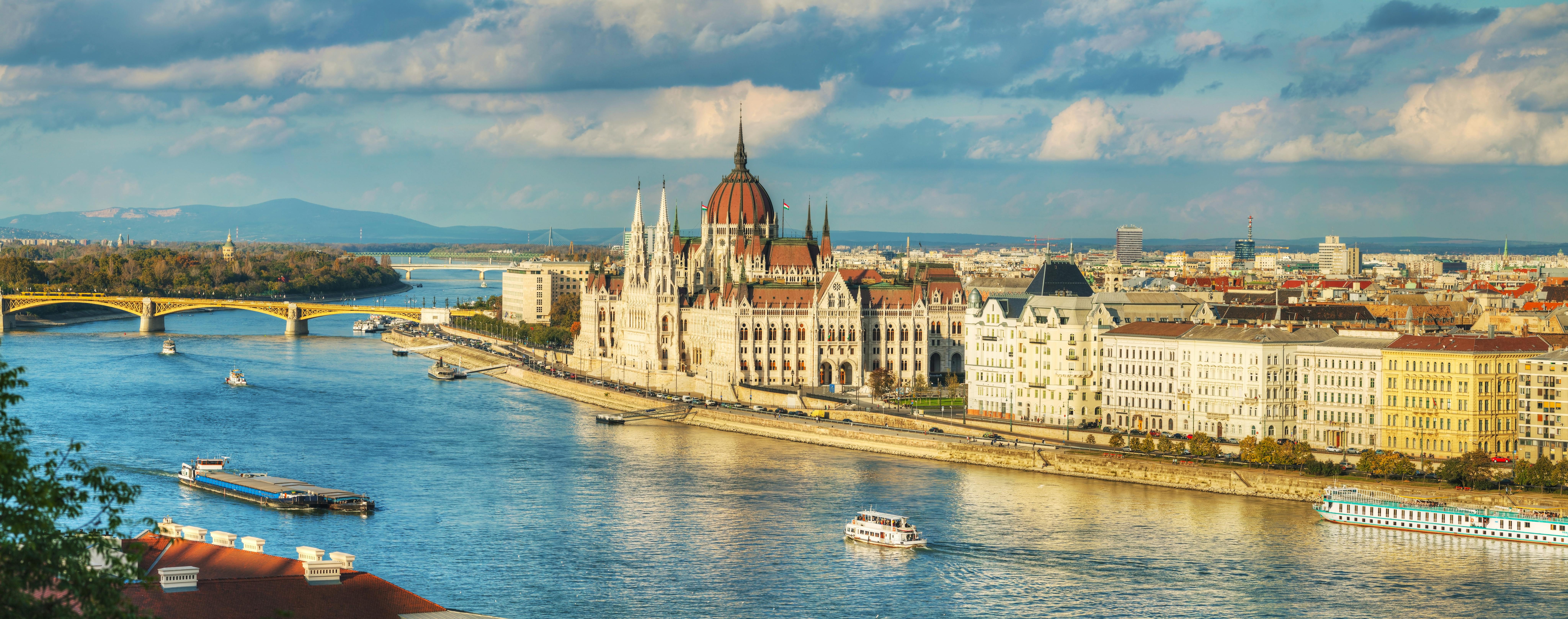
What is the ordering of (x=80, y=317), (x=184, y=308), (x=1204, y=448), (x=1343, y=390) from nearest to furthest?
(x=1204, y=448), (x=1343, y=390), (x=184, y=308), (x=80, y=317)

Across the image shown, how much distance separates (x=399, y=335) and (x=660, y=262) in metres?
37.2

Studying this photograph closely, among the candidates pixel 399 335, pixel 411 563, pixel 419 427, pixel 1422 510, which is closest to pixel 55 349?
pixel 399 335

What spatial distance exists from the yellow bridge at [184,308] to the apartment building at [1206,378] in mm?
76684

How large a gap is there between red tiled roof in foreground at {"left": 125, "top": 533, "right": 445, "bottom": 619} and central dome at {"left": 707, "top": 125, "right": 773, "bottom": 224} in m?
77.2

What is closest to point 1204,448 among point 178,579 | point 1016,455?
point 1016,455

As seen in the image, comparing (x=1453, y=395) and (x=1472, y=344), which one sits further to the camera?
(x=1472, y=344)

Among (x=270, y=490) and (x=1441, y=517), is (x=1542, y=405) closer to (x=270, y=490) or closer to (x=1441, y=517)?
(x=1441, y=517)

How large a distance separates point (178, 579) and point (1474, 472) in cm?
3965

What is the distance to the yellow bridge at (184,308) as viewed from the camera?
134m

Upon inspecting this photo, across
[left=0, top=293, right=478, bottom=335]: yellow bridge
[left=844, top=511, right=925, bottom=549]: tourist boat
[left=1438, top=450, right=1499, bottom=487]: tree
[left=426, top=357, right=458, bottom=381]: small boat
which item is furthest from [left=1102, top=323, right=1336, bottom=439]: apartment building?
[left=0, top=293, right=478, bottom=335]: yellow bridge

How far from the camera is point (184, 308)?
141 m

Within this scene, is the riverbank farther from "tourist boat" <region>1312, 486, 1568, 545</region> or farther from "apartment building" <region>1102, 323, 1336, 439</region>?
"tourist boat" <region>1312, 486, 1568, 545</region>

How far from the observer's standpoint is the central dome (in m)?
105

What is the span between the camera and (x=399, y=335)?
12731 centimetres
